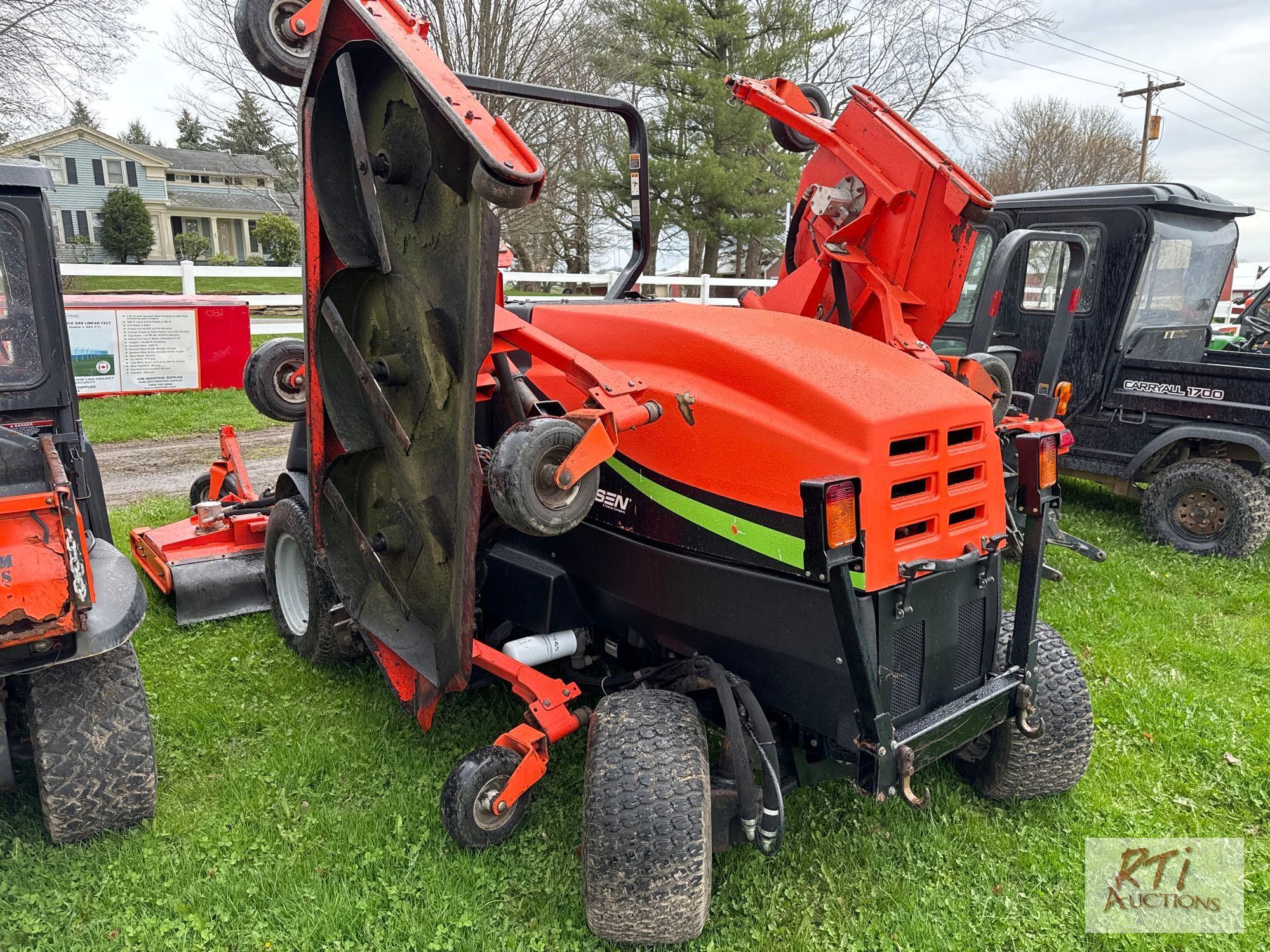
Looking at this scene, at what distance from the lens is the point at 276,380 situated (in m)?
3.94

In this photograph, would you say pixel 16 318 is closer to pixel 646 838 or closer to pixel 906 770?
pixel 646 838

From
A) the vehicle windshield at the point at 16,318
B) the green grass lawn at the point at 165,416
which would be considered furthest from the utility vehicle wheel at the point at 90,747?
the green grass lawn at the point at 165,416

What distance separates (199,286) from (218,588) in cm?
1996

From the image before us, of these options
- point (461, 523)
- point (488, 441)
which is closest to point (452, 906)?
point (461, 523)

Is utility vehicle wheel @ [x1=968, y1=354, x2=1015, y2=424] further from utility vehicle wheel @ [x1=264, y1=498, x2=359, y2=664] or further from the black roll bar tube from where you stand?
utility vehicle wheel @ [x1=264, y1=498, x2=359, y2=664]

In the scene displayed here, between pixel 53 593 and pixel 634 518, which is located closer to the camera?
pixel 53 593

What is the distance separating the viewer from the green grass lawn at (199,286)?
21.9 meters

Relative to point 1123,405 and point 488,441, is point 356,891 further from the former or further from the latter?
point 1123,405

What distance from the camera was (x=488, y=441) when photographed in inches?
132

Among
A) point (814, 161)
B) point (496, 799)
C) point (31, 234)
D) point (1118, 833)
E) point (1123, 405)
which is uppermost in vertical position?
point (814, 161)

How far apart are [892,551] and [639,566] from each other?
85 centimetres

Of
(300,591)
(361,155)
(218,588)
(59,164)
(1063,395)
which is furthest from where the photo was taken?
(59,164)

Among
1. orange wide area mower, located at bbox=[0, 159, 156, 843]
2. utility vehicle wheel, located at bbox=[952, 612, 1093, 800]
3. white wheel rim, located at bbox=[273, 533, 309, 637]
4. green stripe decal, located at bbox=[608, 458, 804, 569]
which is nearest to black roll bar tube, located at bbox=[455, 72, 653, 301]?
green stripe decal, located at bbox=[608, 458, 804, 569]

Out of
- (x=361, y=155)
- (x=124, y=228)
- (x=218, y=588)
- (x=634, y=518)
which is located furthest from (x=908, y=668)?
(x=124, y=228)
